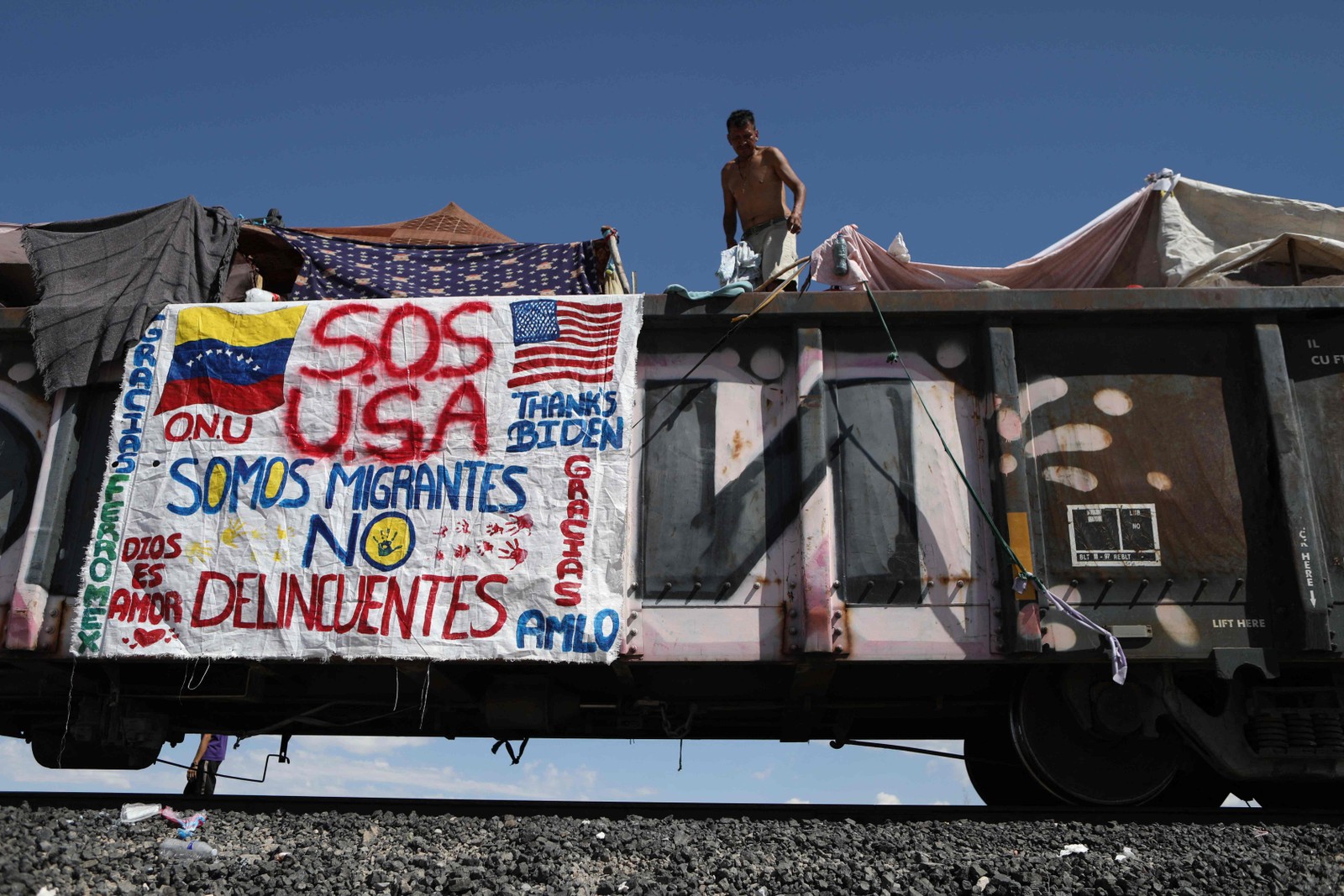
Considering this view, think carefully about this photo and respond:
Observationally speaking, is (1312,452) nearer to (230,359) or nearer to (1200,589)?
(1200,589)

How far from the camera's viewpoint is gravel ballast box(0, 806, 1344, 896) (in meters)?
3.60

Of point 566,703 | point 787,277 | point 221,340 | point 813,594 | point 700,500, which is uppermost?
point 787,277

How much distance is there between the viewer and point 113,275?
20.3 ft

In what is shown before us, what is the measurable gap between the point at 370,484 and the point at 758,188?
3263 millimetres

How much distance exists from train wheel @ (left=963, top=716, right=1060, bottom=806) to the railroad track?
0.93 meters

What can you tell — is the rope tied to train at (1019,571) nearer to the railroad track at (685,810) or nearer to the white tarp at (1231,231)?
the railroad track at (685,810)

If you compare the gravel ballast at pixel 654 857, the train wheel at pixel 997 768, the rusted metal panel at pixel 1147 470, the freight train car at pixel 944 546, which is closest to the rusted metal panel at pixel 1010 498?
the freight train car at pixel 944 546

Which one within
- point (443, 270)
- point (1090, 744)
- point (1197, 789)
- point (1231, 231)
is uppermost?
point (1231, 231)

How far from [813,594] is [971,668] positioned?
1.13 metres

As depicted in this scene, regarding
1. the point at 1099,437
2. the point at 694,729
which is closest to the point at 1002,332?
the point at 1099,437

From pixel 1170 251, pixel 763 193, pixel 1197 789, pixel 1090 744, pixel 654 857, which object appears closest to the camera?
pixel 654 857

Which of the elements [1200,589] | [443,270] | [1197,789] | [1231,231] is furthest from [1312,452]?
[443,270]

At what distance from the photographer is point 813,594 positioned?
204 inches

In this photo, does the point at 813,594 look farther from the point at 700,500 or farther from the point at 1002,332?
the point at 1002,332
